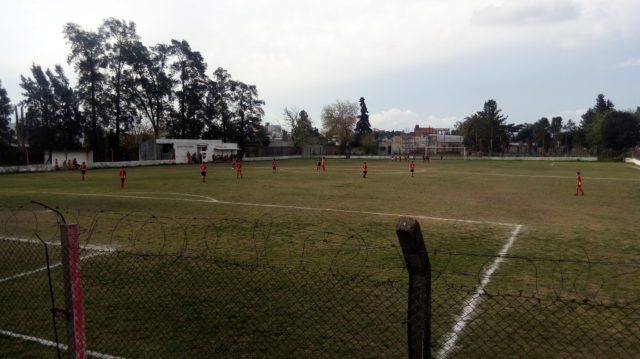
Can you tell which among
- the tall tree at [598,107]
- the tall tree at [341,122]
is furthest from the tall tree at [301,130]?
the tall tree at [598,107]

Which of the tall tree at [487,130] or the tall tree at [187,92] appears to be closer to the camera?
the tall tree at [187,92]

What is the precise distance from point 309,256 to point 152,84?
67621 millimetres

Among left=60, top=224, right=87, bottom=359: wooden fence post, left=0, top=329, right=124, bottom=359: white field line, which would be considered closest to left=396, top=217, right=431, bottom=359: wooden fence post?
left=60, top=224, right=87, bottom=359: wooden fence post

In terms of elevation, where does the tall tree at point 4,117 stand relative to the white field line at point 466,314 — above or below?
above

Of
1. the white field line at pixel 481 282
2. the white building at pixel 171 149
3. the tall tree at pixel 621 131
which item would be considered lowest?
the white field line at pixel 481 282

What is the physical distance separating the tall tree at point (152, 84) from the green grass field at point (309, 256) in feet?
169

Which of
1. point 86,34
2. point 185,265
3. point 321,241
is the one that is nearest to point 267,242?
point 321,241

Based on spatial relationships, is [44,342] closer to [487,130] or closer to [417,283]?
[417,283]

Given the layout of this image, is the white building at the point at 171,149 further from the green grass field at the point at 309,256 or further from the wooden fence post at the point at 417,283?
the wooden fence post at the point at 417,283

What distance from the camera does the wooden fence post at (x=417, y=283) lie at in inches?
135

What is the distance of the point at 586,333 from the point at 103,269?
8.26 meters

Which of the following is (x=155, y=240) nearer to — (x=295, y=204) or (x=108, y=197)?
(x=295, y=204)

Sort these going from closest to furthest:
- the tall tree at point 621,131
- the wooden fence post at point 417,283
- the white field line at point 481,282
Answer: the wooden fence post at point 417,283 → the white field line at point 481,282 → the tall tree at point 621,131

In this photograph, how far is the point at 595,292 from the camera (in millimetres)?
7816
